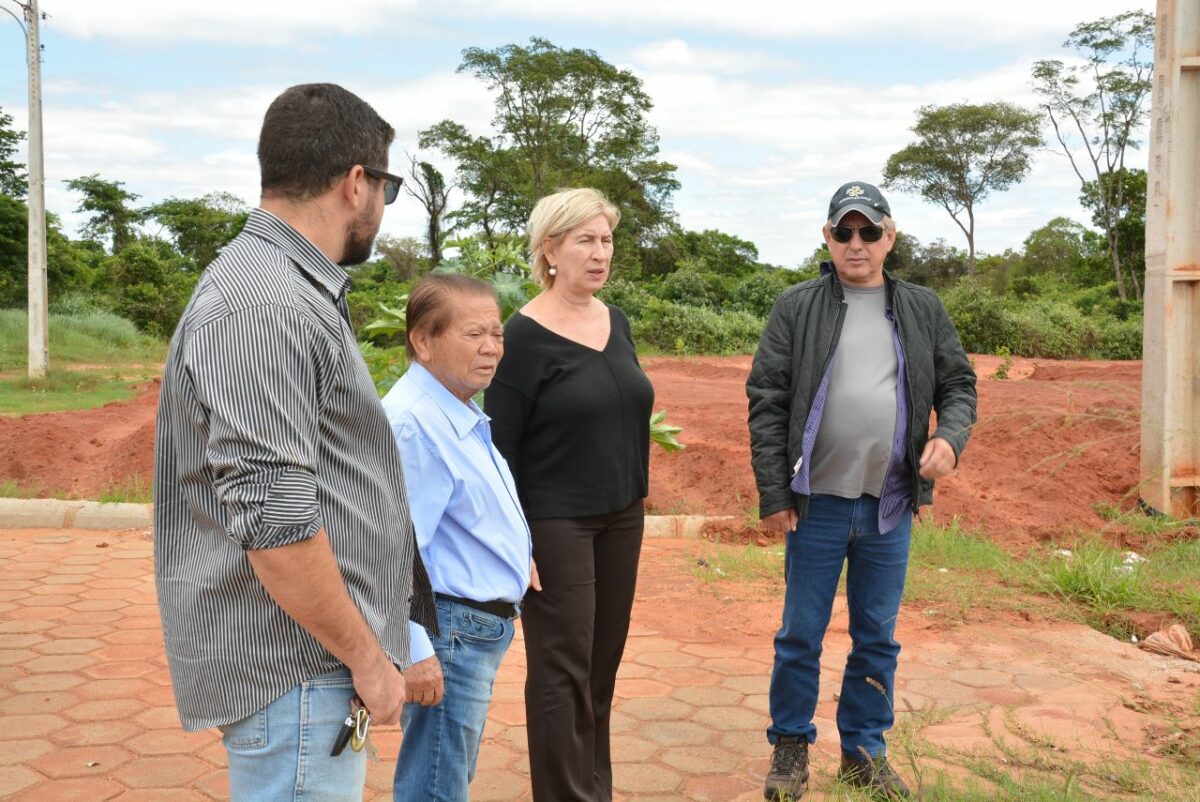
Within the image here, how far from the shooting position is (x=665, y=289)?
107 ft

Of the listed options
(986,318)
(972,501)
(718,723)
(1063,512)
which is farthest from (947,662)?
(986,318)

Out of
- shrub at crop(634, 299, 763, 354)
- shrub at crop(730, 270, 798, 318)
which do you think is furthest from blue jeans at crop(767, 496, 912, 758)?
shrub at crop(730, 270, 798, 318)

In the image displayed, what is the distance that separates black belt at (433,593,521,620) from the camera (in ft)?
8.60

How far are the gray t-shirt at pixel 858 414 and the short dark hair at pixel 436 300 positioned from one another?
1.29 metres

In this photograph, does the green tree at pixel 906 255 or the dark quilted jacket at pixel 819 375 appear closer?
the dark quilted jacket at pixel 819 375

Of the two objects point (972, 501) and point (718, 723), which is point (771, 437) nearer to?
point (718, 723)

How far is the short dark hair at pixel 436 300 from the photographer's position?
2709mm

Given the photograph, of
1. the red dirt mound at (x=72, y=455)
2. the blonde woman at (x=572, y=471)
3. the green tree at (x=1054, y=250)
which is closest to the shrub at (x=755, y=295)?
the green tree at (x=1054, y=250)

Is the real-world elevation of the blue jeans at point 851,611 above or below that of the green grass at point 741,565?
above

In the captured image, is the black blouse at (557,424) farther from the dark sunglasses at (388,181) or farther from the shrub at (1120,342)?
the shrub at (1120,342)

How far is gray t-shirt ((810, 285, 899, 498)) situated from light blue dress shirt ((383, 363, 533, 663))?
1.24m

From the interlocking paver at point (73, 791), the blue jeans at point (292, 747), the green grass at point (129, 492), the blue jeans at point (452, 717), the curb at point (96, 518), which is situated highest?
the blue jeans at point (292, 747)

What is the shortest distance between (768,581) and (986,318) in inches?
858

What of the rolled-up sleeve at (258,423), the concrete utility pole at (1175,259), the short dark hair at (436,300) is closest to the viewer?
the rolled-up sleeve at (258,423)
